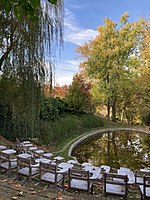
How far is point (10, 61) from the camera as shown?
17.3 feet

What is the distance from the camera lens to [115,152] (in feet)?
37.1

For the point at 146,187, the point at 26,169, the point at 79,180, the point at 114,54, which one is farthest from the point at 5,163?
the point at 114,54

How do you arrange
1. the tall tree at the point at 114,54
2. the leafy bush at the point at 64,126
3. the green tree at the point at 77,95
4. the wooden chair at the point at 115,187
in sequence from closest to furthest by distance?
the wooden chair at the point at 115,187
the leafy bush at the point at 64,126
the green tree at the point at 77,95
the tall tree at the point at 114,54

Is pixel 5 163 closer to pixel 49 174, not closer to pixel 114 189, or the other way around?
pixel 49 174

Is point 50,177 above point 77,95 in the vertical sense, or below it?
below

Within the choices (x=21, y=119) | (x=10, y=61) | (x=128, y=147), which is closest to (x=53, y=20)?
(x=10, y=61)

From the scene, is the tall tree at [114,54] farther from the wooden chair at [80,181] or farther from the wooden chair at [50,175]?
the wooden chair at [80,181]

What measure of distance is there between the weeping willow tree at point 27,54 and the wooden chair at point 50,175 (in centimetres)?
157

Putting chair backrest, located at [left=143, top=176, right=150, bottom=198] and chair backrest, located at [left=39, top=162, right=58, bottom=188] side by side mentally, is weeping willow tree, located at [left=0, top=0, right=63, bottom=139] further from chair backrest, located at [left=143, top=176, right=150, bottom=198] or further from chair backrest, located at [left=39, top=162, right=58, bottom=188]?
chair backrest, located at [left=143, top=176, right=150, bottom=198]

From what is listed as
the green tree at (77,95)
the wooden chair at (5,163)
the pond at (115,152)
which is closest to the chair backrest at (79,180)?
the wooden chair at (5,163)

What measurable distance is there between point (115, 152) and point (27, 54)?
7.89 meters

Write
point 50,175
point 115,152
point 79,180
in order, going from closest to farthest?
point 79,180
point 50,175
point 115,152

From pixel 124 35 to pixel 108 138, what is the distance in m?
11.1

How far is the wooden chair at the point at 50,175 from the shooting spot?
4.71 m
